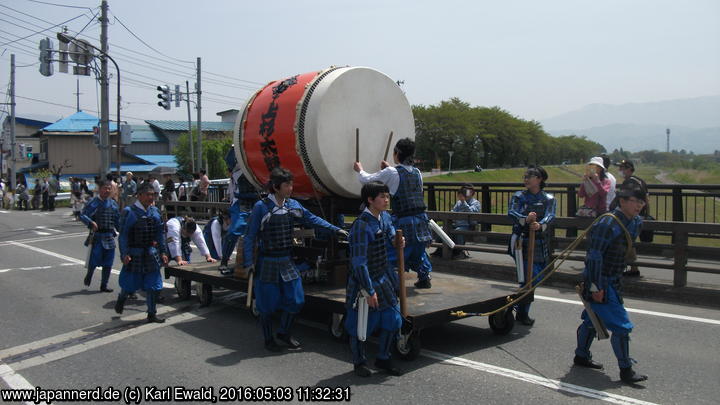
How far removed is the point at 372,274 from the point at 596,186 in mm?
5741

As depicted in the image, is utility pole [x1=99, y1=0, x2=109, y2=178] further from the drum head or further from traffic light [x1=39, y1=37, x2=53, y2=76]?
the drum head

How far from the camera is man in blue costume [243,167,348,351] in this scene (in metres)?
5.97

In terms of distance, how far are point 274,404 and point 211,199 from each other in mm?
17204

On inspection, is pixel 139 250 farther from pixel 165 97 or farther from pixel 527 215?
pixel 165 97

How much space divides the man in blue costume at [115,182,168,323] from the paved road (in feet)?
1.51

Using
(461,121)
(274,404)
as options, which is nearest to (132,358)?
(274,404)

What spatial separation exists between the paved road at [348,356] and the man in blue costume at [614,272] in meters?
0.34

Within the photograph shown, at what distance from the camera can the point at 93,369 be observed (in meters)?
5.63

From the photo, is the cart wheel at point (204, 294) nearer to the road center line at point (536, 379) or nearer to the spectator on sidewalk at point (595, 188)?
the road center line at point (536, 379)

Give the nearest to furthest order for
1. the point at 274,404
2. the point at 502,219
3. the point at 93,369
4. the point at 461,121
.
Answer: the point at 274,404
the point at 93,369
the point at 502,219
the point at 461,121

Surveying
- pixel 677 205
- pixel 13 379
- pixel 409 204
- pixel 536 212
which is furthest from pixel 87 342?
pixel 677 205

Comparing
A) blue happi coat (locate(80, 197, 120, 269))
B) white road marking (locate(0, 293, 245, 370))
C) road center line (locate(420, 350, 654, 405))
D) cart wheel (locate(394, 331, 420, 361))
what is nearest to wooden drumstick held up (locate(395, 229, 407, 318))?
cart wheel (locate(394, 331, 420, 361))

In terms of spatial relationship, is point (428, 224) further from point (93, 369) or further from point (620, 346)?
point (93, 369)

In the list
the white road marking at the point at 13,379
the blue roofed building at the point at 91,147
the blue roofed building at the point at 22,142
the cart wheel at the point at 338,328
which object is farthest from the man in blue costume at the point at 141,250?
the blue roofed building at the point at 22,142
